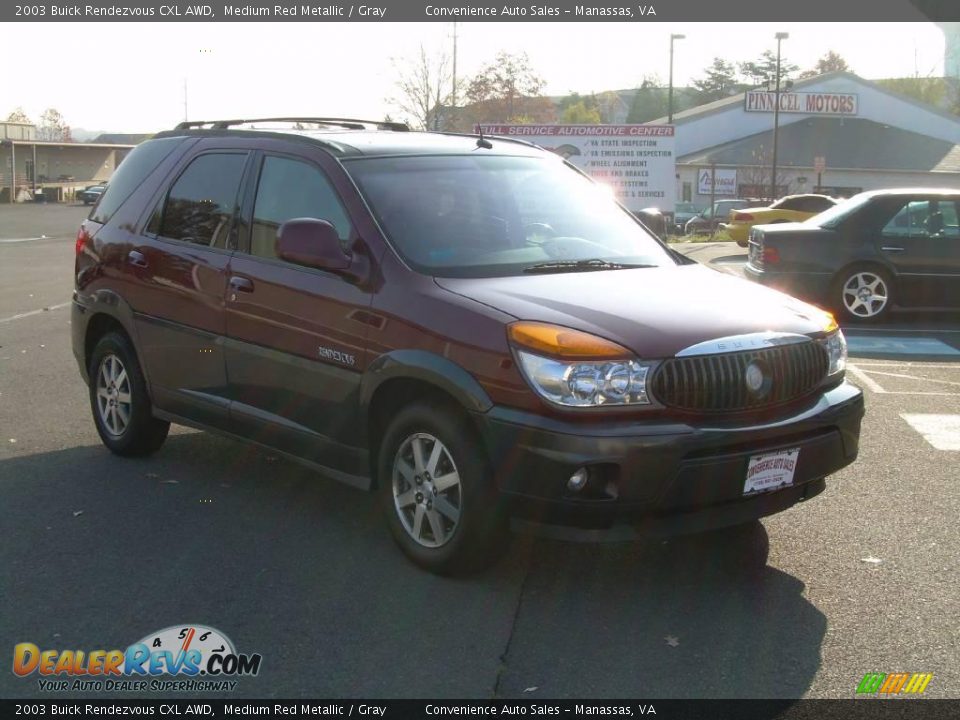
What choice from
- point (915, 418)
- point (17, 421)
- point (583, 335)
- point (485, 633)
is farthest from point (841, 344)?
point (17, 421)

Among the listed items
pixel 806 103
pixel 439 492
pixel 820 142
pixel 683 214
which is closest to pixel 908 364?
pixel 439 492

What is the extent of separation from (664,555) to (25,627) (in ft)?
8.76

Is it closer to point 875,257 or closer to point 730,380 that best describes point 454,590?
point 730,380

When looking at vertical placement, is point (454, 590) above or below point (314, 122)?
below

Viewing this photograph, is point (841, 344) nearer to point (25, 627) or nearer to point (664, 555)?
point (664, 555)

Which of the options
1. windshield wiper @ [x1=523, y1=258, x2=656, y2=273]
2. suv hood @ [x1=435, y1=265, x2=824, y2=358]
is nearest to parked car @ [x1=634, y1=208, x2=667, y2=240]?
windshield wiper @ [x1=523, y1=258, x2=656, y2=273]

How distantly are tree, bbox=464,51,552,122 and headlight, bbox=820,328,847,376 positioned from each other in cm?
5854

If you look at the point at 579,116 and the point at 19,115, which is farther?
the point at 19,115

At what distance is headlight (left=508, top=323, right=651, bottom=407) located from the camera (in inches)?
177

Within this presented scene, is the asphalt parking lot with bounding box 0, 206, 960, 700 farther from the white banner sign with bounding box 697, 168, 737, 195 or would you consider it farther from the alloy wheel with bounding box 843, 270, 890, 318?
the white banner sign with bounding box 697, 168, 737, 195

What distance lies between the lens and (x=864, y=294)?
1357cm

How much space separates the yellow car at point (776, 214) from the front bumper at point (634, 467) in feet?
78.3

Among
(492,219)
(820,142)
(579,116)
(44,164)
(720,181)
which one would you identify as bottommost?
(492,219)

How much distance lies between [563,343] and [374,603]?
128 cm
